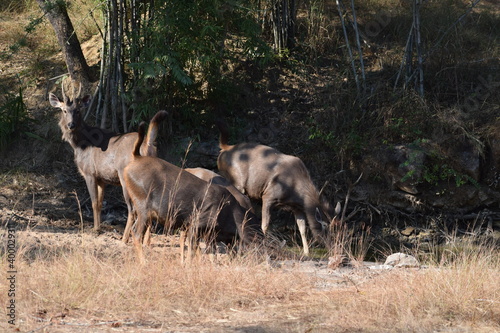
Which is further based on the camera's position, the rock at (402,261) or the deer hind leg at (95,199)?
the deer hind leg at (95,199)

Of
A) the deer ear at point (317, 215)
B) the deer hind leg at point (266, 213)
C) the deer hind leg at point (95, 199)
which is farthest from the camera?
the deer hind leg at point (266, 213)

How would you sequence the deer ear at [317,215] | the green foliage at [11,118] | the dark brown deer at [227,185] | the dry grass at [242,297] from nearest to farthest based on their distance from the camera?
the dry grass at [242,297], the dark brown deer at [227,185], the deer ear at [317,215], the green foliage at [11,118]

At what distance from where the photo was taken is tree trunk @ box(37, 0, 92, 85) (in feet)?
44.7

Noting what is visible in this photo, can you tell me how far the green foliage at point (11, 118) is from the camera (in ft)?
43.8

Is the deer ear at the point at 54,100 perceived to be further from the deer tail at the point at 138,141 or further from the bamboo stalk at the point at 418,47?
the bamboo stalk at the point at 418,47

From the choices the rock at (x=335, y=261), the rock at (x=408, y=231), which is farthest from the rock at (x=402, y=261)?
the rock at (x=408, y=231)

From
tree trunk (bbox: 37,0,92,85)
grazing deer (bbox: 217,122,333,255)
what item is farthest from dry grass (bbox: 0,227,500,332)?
tree trunk (bbox: 37,0,92,85)

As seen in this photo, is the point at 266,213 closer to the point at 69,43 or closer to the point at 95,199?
the point at 95,199

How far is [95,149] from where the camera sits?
1126cm

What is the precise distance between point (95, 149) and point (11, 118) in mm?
3260

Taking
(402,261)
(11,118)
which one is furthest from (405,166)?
(11,118)

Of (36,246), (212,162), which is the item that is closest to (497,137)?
(212,162)

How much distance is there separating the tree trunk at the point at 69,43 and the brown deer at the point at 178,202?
5.89 m

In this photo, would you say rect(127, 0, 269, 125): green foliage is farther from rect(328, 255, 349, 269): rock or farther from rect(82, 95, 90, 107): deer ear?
rect(328, 255, 349, 269): rock
